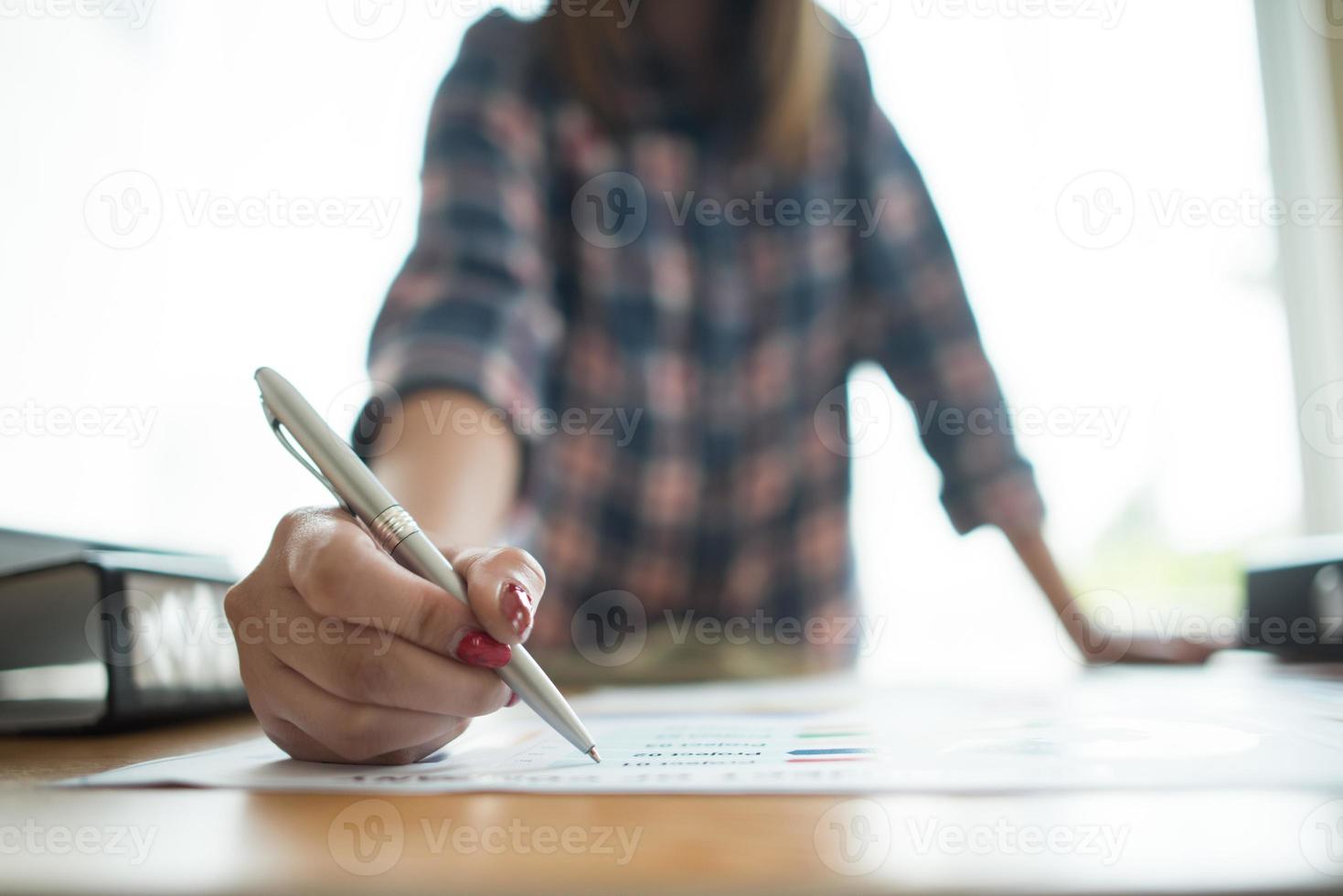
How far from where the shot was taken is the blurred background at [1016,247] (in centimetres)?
136

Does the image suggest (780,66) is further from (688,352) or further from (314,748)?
(314,748)

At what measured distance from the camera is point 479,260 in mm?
701

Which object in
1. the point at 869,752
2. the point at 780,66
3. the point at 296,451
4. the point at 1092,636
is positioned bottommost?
the point at 1092,636

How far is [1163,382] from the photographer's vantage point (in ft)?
4.83

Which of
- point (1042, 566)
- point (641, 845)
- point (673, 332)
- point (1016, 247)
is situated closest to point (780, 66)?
point (673, 332)

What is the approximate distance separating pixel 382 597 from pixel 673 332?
2.08 feet

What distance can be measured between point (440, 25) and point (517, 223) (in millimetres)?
1128

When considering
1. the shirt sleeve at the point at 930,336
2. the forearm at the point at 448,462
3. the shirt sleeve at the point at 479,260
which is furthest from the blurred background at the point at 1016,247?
the forearm at the point at 448,462

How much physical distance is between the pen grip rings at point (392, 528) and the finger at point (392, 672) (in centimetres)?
3

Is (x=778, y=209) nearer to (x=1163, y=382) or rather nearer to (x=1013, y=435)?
(x=1013, y=435)

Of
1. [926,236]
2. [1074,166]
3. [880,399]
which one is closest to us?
[926,236]

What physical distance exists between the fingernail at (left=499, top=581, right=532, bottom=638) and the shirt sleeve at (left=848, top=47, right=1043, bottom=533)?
701 millimetres

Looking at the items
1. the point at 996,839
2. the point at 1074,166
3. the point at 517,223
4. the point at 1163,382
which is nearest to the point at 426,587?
the point at 996,839

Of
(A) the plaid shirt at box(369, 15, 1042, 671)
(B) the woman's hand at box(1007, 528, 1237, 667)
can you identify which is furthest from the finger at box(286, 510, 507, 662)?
(B) the woman's hand at box(1007, 528, 1237, 667)
